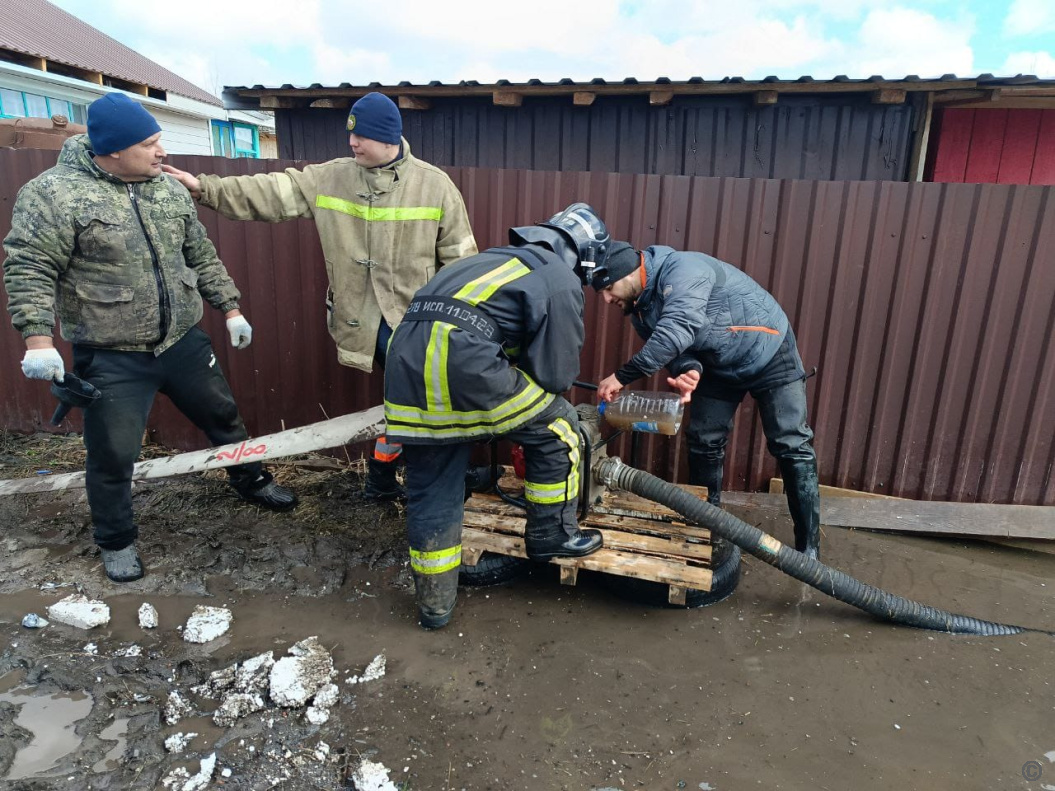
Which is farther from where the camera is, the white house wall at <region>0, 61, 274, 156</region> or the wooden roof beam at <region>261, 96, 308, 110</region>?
the white house wall at <region>0, 61, 274, 156</region>

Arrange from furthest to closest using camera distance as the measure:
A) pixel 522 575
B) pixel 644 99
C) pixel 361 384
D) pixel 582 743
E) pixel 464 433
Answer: pixel 644 99 → pixel 361 384 → pixel 522 575 → pixel 464 433 → pixel 582 743

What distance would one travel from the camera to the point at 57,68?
15.4 metres

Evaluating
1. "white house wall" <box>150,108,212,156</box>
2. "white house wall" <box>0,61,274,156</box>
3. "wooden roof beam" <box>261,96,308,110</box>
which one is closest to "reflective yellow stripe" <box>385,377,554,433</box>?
"wooden roof beam" <box>261,96,308,110</box>

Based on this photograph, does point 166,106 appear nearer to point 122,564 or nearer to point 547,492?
point 122,564

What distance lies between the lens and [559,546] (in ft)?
9.61

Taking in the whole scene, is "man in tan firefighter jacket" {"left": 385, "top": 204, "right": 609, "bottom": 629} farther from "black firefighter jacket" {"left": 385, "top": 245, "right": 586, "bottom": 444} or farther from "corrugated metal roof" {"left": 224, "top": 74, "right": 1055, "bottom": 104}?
"corrugated metal roof" {"left": 224, "top": 74, "right": 1055, "bottom": 104}

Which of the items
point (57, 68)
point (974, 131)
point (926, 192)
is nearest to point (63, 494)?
point (926, 192)

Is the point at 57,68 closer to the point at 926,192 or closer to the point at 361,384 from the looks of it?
the point at 361,384

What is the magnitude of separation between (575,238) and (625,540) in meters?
1.44

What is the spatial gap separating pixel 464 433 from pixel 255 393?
2.69 metres

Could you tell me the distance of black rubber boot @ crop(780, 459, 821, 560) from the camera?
333 centimetres

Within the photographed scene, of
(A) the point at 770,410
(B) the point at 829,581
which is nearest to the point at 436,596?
(B) the point at 829,581

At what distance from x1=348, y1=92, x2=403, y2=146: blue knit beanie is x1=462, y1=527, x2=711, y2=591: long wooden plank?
202cm

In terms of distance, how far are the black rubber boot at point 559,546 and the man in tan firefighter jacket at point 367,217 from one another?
1323mm
